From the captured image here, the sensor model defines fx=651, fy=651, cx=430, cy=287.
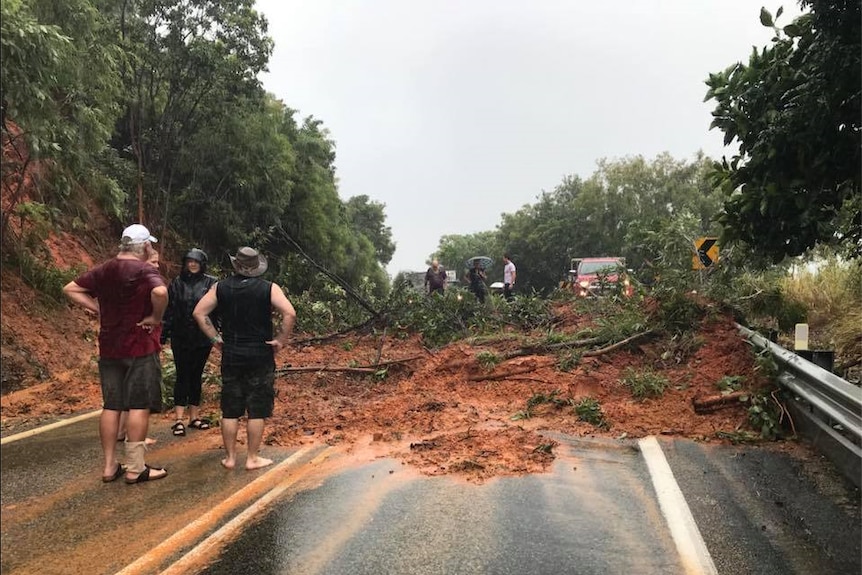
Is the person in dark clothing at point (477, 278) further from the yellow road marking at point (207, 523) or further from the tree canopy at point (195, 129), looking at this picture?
the yellow road marking at point (207, 523)

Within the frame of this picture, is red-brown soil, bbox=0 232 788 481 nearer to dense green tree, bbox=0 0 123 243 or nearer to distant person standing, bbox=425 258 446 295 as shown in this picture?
dense green tree, bbox=0 0 123 243

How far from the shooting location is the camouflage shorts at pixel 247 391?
4.40 meters

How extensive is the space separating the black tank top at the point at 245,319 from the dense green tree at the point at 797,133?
9.99ft

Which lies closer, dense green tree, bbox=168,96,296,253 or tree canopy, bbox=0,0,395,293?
tree canopy, bbox=0,0,395,293

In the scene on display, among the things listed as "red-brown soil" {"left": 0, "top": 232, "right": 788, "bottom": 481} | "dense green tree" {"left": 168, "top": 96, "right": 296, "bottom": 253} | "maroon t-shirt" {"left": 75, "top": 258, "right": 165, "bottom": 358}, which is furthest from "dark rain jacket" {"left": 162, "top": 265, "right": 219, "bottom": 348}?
"dense green tree" {"left": 168, "top": 96, "right": 296, "bottom": 253}

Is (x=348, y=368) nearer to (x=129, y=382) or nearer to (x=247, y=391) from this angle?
(x=247, y=391)

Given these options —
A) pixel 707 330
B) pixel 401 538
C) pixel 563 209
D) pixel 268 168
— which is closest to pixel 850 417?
pixel 401 538

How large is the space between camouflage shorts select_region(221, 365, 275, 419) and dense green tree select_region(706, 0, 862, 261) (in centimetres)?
327

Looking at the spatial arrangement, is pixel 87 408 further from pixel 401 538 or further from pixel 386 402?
pixel 386 402

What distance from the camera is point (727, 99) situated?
3922 mm

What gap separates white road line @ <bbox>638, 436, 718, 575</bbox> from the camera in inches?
126

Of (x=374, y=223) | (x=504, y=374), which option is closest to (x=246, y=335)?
(x=504, y=374)

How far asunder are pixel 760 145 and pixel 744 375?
337 cm

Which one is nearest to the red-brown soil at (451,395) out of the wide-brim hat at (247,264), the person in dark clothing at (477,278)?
the wide-brim hat at (247,264)
